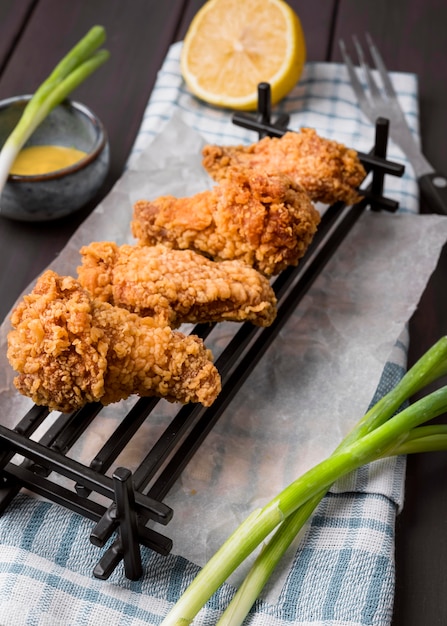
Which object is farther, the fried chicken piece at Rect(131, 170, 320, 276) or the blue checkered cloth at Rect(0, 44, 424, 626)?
the fried chicken piece at Rect(131, 170, 320, 276)

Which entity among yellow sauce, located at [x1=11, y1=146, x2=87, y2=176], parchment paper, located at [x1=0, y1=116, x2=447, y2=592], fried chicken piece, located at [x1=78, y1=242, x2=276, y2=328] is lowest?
parchment paper, located at [x1=0, y1=116, x2=447, y2=592]

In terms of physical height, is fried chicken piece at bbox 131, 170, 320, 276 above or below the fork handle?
above

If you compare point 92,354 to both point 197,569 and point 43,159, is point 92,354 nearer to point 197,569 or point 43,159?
point 197,569

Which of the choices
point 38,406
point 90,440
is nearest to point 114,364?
point 38,406

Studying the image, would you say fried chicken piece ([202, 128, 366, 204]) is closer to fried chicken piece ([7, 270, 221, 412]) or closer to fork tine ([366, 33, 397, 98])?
fried chicken piece ([7, 270, 221, 412])

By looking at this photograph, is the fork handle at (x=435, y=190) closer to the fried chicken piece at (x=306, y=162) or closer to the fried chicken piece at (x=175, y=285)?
the fried chicken piece at (x=306, y=162)

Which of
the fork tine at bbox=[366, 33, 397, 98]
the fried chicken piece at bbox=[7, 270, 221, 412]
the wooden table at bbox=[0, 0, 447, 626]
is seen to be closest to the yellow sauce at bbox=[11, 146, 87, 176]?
the wooden table at bbox=[0, 0, 447, 626]

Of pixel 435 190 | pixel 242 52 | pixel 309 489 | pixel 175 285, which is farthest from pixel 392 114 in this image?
pixel 309 489
